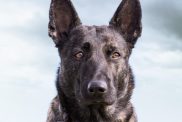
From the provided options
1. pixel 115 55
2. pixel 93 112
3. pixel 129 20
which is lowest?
pixel 93 112

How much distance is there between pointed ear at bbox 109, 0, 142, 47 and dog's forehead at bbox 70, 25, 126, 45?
0.25 m

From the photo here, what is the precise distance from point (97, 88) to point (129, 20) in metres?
2.07

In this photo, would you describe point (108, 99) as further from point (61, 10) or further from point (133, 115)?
point (61, 10)

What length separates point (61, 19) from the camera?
14.5 m

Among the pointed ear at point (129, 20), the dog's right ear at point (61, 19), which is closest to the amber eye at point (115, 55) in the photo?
the pointed ear at point (129, 20)

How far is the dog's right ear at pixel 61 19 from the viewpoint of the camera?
14.4 metres

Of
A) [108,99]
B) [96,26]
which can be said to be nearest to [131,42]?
[96,26]

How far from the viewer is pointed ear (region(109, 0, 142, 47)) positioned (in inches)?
570

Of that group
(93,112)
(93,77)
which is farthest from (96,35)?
(93,112)

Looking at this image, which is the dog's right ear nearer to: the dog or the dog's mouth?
the dog

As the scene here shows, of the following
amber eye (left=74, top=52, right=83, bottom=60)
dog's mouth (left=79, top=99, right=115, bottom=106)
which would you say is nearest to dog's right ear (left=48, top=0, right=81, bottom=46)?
amber eye (left=74, top=52, right=83, bottom=60)

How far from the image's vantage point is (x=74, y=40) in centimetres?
1398

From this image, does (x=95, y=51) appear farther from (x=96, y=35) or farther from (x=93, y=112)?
(x=93, y=112)

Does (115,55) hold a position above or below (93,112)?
above
